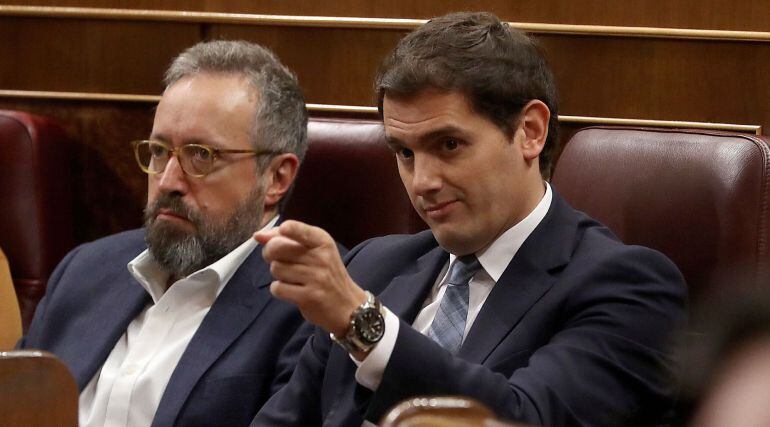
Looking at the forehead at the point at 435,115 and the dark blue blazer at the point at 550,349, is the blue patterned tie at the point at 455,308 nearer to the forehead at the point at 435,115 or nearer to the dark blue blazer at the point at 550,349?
the dark blue blazer at the point at 550,349

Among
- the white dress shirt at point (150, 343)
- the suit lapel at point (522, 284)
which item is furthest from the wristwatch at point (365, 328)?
the white dress shirt at point (150, 343)

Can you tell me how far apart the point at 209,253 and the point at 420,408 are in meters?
1.33

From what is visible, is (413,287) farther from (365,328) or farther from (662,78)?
(662,78)

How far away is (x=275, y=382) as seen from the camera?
5.78 ft

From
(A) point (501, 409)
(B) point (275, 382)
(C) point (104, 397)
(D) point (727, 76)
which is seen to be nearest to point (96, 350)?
(C) point (104, 397)

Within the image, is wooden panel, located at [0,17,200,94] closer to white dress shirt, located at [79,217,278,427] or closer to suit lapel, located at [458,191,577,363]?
white dress shirt, located at [79,217,278,427]

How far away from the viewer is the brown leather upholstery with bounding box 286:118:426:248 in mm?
2010

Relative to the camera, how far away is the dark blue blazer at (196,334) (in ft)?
5.75

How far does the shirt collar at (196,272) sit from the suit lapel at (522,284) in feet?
1.92

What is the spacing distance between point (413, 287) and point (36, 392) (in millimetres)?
659

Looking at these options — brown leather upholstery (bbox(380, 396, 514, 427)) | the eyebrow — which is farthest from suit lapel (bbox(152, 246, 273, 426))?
brown leather upholstery (bbox(380, 396, 514, 427))

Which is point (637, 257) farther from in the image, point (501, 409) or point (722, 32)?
point (722, 32)

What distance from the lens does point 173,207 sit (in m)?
1.94

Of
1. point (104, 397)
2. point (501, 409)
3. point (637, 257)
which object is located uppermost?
point (637, 257)
